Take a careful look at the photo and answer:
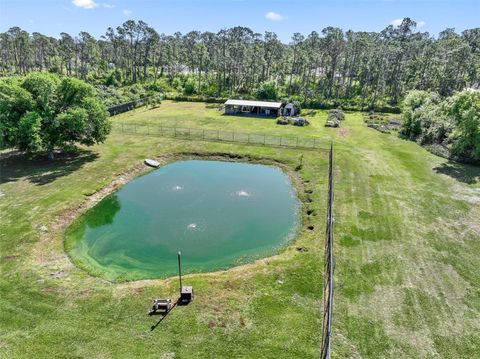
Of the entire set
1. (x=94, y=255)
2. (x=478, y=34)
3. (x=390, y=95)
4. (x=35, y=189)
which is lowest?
(x=94, y=255)

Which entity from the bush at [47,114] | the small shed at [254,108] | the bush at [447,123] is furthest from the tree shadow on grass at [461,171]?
the bush at [47,114]

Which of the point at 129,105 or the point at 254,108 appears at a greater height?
the point at 254,108

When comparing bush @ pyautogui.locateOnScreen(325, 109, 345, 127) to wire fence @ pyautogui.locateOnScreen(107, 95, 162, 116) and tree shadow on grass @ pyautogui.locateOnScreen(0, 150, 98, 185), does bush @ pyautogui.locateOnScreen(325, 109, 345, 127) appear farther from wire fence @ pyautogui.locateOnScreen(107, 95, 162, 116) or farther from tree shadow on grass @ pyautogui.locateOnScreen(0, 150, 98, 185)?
wire fence @ pyautogui.locateOnScreen(107, 95, 162, 116)

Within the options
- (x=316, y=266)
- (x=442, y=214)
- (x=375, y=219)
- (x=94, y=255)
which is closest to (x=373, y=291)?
(x=316, y=266)

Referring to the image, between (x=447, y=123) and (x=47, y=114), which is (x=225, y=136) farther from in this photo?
(x=447, y=123)

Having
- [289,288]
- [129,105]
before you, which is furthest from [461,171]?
[129,105]

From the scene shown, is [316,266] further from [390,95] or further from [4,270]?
[390,95]

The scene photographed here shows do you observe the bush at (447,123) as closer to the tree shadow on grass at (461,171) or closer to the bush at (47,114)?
the tree shadow on grass at (461,171)
